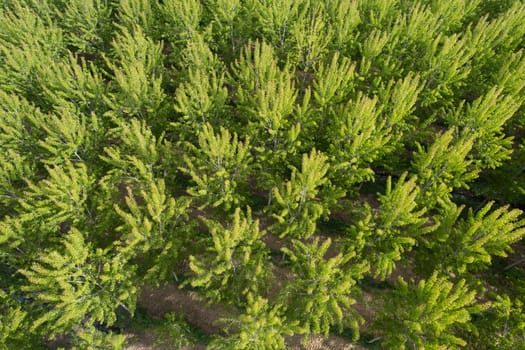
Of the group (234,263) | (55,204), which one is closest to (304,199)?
(234,263)

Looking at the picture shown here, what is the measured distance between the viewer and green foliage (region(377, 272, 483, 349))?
1347 centimetres

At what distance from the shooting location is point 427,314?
46.3 feet

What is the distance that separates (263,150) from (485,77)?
A: 20974 millimetres

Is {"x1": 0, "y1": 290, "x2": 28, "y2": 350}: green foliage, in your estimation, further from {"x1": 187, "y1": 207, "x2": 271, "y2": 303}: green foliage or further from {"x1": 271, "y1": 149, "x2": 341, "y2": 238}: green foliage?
{"x1": 271, "y1": 149, "x2": 341, "y2": 238}: green foliage

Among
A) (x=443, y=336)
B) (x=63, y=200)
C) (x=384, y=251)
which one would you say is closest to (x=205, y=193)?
(x=63, y=200)

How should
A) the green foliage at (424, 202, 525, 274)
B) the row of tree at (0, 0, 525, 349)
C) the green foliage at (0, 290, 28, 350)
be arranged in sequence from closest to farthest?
the green foliage at (424, 202, 525, 274) < the row of tree at (0, 0, 525, 349) < the green foliage at (0, 290, 28, 350)

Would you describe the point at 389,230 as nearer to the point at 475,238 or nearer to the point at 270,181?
the point at 475,238

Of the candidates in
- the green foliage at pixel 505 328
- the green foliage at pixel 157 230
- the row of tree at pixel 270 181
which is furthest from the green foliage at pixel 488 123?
the green foliage at pixel 157 230

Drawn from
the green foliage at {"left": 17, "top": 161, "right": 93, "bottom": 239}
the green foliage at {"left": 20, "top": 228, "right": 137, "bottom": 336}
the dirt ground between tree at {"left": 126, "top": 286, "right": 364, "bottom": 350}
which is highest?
the green foliage at {"left": 17, "top": 161, "right": 93, "bottom": 239}

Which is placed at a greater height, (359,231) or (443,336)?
(359,231)

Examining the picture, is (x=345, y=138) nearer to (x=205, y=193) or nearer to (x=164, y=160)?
(x=205, y=193)

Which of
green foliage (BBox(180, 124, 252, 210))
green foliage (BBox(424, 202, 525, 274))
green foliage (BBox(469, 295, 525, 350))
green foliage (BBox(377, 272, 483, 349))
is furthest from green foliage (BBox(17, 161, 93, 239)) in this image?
green foliage (BBox(469, 295, 525, 350))

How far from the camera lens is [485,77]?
84.3 feet

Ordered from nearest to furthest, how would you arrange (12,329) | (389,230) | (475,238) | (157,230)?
(475,238)
(12,329)
(389,230)
(157,230)
